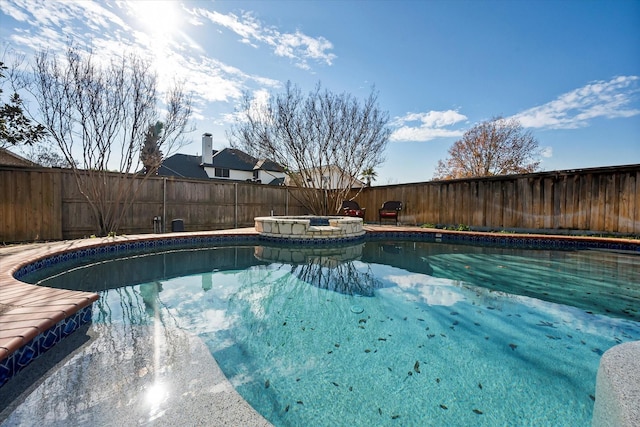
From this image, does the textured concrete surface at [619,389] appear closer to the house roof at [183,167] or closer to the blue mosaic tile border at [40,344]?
the blue mosaic tile border at [40,344]

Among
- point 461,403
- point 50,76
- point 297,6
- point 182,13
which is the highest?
point 297,6

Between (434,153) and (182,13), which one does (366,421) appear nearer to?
(182,13)

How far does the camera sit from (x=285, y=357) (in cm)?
208

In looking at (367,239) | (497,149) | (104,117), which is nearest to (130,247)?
(104,117)

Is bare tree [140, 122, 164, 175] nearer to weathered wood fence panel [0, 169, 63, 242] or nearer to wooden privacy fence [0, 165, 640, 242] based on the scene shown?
wooden privacy fence [0, 165, 640, 242]

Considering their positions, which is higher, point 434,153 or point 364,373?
point 434,153

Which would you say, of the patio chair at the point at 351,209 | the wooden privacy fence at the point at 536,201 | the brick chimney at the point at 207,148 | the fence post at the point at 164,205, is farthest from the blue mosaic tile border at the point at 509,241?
the brick chimney at the point at 207,148

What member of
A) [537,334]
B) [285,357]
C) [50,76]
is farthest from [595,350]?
[50,76]

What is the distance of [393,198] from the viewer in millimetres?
11383

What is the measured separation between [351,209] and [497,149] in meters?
11.1

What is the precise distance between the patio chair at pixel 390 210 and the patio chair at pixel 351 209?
31.0 inches

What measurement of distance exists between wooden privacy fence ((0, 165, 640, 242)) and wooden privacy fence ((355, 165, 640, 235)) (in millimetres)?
18

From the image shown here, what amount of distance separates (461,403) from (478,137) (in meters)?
18.4

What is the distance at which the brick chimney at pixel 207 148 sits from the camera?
21000mm
